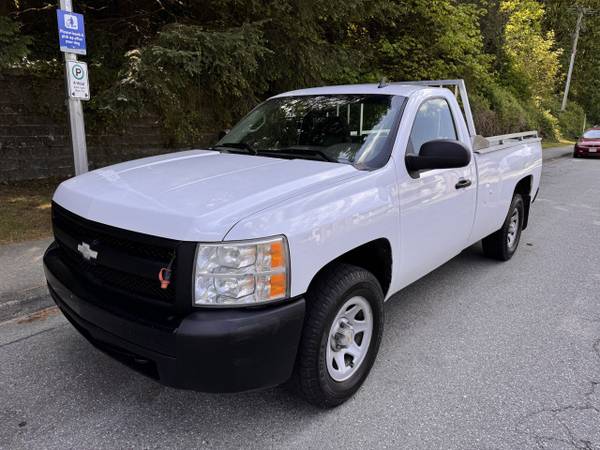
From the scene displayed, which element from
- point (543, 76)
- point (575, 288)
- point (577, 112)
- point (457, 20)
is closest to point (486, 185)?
point (575, 288)

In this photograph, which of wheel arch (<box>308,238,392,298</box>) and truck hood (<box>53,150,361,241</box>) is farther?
wheel arch (<box>308,238,392,298</box>)

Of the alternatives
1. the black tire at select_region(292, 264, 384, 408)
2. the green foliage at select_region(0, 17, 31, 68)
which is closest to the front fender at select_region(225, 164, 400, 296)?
the black tire at select_region(292, 264, 384, 408)

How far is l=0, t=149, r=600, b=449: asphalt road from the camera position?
103 inches

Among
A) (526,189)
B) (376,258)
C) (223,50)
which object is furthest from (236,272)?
(223,50)

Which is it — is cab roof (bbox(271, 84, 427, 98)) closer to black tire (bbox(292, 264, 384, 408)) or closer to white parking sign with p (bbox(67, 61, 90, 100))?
black tire (bbox(292, 264, 384, 408))

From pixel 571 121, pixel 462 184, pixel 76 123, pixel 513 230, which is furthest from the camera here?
pixel 571 121

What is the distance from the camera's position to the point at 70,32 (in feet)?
16.3

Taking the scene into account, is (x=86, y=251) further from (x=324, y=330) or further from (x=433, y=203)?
(x=433, y=203)

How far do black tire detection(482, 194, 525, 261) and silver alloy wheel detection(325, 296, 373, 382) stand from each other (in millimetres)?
2987

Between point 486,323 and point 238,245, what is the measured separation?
8.69ft

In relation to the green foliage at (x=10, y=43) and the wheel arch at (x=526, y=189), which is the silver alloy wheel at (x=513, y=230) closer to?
the wheel arch at (x=526, y=189)

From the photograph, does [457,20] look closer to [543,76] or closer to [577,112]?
[543,76]

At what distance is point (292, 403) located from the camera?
2898 millimetres

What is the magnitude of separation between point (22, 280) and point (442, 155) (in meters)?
3.88
